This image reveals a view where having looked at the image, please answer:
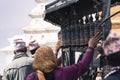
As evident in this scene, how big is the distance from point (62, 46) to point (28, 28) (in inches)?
1713

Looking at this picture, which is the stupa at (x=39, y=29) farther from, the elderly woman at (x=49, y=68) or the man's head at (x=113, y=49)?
the man's head at (x=113, y=49)

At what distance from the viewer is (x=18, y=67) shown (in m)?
7.03

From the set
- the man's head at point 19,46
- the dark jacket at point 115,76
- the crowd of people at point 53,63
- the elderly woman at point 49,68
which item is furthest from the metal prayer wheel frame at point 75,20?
the dark jacket at point 115,76

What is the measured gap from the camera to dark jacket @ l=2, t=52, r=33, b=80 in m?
7.01

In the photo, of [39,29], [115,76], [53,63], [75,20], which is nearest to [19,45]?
[75,20]

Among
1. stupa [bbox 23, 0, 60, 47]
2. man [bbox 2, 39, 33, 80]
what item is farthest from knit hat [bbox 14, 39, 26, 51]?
stupa [bbox 23, 0, 60, 47]

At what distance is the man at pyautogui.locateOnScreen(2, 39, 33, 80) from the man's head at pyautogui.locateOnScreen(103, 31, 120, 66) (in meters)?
2.78

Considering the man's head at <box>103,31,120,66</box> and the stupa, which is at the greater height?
the man's head at <box>103,31,120,66</box>

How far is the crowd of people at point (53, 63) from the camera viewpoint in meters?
4.33

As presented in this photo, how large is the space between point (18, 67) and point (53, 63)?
1.89 metres

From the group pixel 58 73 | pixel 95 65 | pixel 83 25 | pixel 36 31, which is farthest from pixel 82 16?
pixel 36 31

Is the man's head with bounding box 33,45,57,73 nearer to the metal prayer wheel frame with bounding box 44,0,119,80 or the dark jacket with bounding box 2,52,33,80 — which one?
the metal prayer wheel frame with bounding box 44,0,119,80

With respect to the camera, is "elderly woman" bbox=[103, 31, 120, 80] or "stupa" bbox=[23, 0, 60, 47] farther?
"stupa" bbox=[23, 0, 60, 47]

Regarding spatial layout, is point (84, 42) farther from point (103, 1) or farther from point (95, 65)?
point (103, 1)
